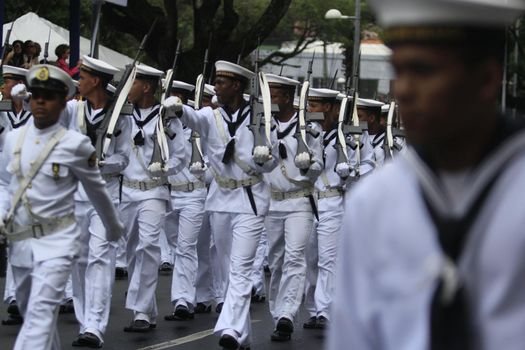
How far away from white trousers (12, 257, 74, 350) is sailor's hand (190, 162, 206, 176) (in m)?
6.50

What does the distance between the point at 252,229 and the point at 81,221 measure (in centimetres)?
137

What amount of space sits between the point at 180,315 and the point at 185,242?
1.12 meters

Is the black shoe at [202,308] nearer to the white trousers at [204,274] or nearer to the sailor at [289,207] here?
the white trousers at [204,274]

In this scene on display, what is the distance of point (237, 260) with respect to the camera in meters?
10.4

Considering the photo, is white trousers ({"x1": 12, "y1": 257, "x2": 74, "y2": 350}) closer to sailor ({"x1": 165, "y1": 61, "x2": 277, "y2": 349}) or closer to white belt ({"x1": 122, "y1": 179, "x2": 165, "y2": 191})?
sailor ({"x1": 165, "y1": 61, "x2": 277, "y2": 349})

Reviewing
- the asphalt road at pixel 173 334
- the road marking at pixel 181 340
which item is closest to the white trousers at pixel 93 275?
the asphalt road at pixel 173 334

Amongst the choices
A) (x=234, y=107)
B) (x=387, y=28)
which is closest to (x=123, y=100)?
(x=234, y=107)

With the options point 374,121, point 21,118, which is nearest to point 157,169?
point 21,118

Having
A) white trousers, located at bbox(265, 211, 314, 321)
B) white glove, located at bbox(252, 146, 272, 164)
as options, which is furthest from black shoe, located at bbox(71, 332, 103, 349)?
white glove, located at bbox(252, 146, 272, 164)

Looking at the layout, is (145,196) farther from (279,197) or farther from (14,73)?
(14,73)

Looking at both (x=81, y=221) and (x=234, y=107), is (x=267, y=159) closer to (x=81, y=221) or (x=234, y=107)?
(x=234, y=107)

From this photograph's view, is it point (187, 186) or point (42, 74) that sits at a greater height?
point (42, 74)

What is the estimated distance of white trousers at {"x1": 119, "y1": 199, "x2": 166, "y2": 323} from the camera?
11352 millimetres

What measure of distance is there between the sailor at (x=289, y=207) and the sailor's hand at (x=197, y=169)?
7.51ft
